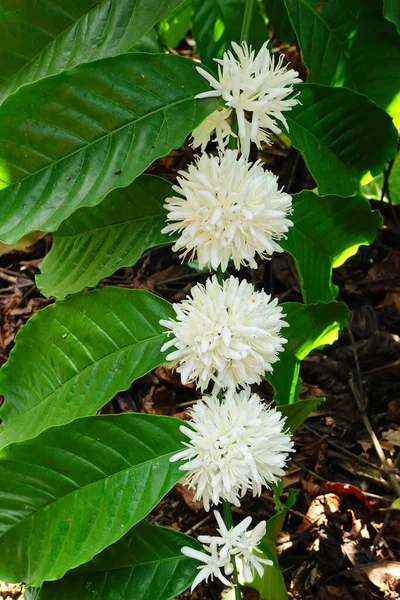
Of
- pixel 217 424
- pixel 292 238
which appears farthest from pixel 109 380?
pixel 292 238

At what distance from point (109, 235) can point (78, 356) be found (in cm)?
33

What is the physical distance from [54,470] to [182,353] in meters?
0.40

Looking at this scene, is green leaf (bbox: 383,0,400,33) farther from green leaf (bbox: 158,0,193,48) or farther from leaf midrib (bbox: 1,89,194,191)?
green leaf (bbox: 158,0,193,48)

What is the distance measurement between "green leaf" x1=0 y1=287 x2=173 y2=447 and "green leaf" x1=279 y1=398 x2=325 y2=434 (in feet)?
1.10

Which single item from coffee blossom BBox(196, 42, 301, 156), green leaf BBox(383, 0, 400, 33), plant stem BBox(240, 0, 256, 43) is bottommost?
coffee blossom BBox(196, 42, 301, 156)

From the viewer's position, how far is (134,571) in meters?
1.48

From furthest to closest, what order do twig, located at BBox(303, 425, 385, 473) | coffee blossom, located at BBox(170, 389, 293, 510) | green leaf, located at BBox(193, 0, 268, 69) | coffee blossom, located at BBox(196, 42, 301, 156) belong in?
1. twig, located at BBox(303, 425, 385, 473)
2. green leaf, located at BBox(193, 0, 268, 69)
3. coffee blossom, located at BBox(196, 42, 301, 156)
4. coffee blossom, located at BBox(170, 389, 293, 510)

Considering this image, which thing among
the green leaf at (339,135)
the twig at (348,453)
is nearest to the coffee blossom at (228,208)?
the green leaf at (339,135)

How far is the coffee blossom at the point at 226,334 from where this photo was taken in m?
1.26

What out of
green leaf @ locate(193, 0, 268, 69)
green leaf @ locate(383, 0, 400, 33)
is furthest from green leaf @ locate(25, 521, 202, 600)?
green leaf @ locate(193, 0, 268, 69)

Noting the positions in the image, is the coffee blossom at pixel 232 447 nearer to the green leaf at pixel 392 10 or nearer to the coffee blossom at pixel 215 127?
the coffee blossom at pixel 215 127

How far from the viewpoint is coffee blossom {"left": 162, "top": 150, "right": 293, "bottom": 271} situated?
1.30 metres

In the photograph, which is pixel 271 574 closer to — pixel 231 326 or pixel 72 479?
pixel 72 479

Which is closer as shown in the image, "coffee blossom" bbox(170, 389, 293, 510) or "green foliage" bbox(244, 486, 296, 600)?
"coffee blossom" bbox(170, 389, 293, 510)
